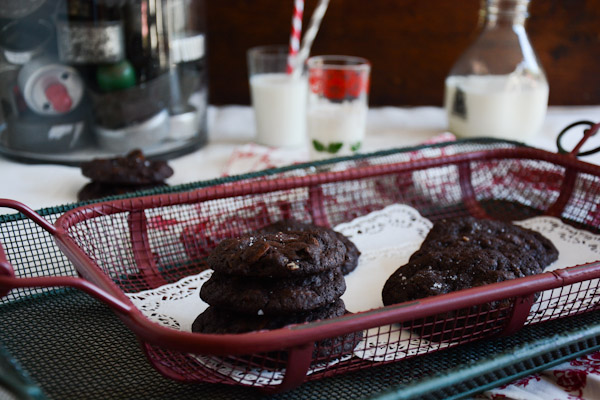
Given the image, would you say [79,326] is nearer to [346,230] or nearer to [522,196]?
[346,230]

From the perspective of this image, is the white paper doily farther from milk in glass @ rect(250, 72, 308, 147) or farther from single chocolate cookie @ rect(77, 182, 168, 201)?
milk in glass @ rect(250, 72, 308, 147)

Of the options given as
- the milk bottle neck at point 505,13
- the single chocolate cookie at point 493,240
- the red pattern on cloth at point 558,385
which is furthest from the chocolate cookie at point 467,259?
the milk bottle neck at point 505,13

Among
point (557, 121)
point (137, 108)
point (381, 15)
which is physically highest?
point (381, 15)

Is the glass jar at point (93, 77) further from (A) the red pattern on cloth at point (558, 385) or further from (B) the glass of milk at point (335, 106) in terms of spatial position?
(A) the red pattern on cloth at point (558, 385)

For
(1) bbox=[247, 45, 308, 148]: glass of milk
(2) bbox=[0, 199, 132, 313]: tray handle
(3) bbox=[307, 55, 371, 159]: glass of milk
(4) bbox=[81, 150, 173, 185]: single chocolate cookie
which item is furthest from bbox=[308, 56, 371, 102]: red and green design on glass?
(2) bbox=[0, 199, 132, 313]: tray handle

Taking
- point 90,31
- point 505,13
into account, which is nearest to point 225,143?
point 90,31

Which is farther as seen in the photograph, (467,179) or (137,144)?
(137,144)

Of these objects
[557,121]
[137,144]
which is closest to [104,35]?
[137,144]
